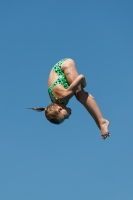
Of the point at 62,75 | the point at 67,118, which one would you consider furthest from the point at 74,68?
the point at 67,118

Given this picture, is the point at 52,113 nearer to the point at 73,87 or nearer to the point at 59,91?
the point at 59,91

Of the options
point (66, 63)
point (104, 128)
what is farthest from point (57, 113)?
point (66, 63)

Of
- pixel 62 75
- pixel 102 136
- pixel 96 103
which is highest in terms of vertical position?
pixel 62 75

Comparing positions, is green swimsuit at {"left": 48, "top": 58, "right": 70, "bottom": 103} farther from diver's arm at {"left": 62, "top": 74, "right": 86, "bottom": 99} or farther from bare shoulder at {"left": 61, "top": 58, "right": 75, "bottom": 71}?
→ diver's arm at {"left": 62, "top": 74, "right": 86, "bottom": 99}

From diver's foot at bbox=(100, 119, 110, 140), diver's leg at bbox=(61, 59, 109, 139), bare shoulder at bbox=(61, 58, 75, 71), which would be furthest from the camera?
bare shoulder at bbox=(61, 58, 75, 71)

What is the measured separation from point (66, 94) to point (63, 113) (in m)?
0.61

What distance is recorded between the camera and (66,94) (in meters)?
15.7

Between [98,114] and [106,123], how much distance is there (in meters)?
0.40

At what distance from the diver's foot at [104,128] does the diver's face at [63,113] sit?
1.19 meters

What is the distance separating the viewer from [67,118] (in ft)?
52.6

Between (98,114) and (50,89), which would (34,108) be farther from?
(98,114)

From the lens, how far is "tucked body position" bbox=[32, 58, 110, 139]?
15.7 m

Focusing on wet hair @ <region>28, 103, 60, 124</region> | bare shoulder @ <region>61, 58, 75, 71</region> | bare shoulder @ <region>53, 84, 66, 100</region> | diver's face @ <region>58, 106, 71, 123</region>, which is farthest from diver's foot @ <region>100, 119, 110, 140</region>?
bare shoulder @ <region>61, 58, 75, 71</region>

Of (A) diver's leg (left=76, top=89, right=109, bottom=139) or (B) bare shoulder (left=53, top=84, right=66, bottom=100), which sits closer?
(B) bare shoulder (left=53, top=84, right=66, bottom=100)
